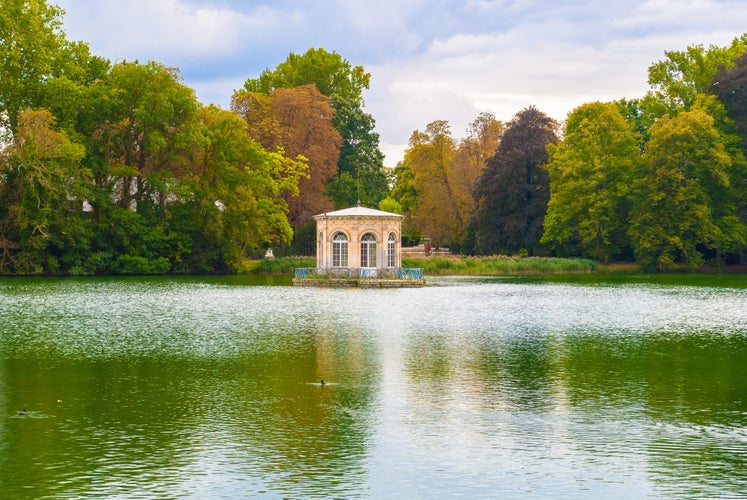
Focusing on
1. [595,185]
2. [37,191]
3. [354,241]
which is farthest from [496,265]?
[37,191]

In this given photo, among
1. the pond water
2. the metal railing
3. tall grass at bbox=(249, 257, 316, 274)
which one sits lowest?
the pond water

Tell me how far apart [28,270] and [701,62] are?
5324 centimetres

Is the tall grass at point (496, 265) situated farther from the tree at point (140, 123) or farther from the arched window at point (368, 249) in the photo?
the tree at point (140, 123)

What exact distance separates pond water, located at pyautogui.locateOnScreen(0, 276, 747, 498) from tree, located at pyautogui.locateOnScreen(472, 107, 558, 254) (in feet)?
150

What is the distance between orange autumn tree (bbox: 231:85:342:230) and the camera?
78.6m

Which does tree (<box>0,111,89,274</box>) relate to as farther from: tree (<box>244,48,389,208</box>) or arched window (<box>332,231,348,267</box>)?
tree (<box>244,48,389,208</box>)

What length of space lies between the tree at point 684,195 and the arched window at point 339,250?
25197 mm

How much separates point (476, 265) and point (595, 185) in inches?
458

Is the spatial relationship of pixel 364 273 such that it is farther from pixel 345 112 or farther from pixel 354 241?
pixel 345 112

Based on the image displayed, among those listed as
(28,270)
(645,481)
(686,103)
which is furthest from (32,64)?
(645,481)

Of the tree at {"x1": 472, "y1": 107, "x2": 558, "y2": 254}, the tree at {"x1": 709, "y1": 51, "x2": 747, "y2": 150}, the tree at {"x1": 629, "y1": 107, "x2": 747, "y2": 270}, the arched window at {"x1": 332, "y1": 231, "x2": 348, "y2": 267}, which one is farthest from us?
the tree at {"x1": 472, "y1": 107, "x2": 558, "y2": 254}

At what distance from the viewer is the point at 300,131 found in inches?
3211

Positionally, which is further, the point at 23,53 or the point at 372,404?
the point at 23,53

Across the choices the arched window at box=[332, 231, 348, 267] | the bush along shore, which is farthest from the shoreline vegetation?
the arched window at box=[332, 231, 348, 267]
